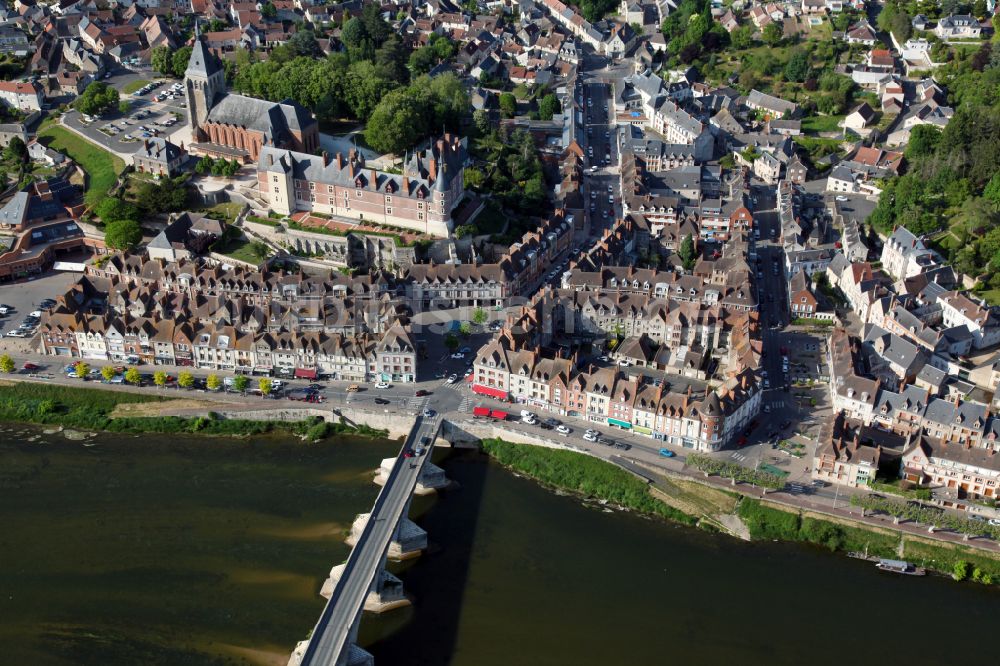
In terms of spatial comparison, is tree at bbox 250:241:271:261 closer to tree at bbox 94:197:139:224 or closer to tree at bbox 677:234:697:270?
tree at bbox 94:197:139:224

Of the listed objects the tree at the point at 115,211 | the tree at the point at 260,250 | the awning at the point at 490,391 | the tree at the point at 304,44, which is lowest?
the awning at the point at 490,391

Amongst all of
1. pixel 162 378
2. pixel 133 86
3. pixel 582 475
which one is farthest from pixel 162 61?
pixel 582 475

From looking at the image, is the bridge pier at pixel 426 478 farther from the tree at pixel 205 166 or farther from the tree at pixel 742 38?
the tree at pixel 742 38

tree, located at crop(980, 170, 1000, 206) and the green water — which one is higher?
tree, located at crop(980, 170, 1000, 206)

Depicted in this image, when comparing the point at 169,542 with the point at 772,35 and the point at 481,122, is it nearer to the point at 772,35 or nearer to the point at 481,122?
the point at 481,122

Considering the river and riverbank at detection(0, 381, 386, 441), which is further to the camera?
riverbank at detection(0, 381, 386, 441)

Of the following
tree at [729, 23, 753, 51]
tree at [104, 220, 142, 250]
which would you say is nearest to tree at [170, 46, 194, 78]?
tree at [104, 220, 142, 250]

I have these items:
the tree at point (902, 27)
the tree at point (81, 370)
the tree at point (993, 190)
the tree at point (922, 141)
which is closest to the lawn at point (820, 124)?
the tree at point (922, 141)
